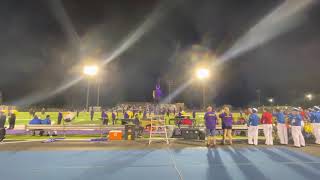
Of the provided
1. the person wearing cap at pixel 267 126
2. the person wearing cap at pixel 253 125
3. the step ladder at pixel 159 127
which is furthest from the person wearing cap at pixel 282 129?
the step ladder at pixel 159 127

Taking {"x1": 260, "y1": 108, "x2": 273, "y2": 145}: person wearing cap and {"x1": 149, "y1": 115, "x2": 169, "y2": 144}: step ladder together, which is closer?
{"x1": 260, "y1": 108, "x2": 273, "y2": 145}: person wearing cap

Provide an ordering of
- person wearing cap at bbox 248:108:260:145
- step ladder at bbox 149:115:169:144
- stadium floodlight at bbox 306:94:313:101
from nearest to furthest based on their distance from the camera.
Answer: person wearing cap at bbox 248:108:260:145
step ladder at bbox 149:115:169:144
stadium floodlight at bbox 306:94:313:101

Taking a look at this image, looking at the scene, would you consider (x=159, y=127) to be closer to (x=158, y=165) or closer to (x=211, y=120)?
(x=211, y=120)

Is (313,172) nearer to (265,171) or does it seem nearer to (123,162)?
(265,171)

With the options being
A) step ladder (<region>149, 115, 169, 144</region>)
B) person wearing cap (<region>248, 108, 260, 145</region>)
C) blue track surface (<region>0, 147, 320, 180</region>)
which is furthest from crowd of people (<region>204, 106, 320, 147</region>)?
step ladder (<region>149, 115, 169, 144</region>)

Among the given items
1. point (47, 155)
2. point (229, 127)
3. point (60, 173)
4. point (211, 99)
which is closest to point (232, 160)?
point (229, 127)

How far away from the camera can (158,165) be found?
9.87 m

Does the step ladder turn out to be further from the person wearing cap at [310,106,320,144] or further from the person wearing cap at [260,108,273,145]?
the person wearing cap at [310,106,320,144]

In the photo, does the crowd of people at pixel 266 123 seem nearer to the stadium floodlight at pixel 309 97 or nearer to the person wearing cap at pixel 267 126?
the person wearing cap at pixel 267 126

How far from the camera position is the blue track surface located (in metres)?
8.25

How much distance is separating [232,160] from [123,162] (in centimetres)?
453

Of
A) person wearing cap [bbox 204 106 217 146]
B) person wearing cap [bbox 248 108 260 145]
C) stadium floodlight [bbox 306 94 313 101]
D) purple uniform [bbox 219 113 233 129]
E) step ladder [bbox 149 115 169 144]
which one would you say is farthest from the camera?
stadium floodlight [bbox 306 94 313 101]

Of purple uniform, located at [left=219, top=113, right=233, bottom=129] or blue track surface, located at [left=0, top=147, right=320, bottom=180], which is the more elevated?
purple uniform, located at [left=219, top=113, right=233, bottom=129]

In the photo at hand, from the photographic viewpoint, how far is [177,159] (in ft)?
36.2
